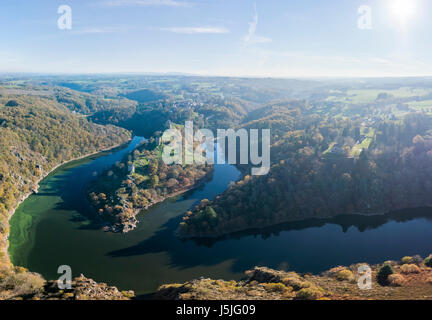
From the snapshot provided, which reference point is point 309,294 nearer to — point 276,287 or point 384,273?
point 276,287

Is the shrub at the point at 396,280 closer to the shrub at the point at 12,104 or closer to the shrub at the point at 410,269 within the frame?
the shrub at the point at 410,269

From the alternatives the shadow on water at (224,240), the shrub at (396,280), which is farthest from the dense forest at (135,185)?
the shrub at (396,280)

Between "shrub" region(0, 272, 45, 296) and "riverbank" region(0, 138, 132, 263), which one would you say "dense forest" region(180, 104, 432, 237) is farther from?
"riverbank" region(0, 138, 132, 263)

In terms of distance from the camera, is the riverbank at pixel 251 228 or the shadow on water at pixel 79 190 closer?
the riverbank at pixel 251 228

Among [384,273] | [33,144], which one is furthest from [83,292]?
[33,144]

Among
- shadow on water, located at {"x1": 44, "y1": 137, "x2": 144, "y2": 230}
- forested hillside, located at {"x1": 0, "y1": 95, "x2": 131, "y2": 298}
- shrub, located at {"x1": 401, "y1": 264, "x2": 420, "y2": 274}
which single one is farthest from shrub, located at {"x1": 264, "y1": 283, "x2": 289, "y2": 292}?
forested hillside, located at {"x1": 0, "y1": 95, "x2": 131, "y2": 298}
